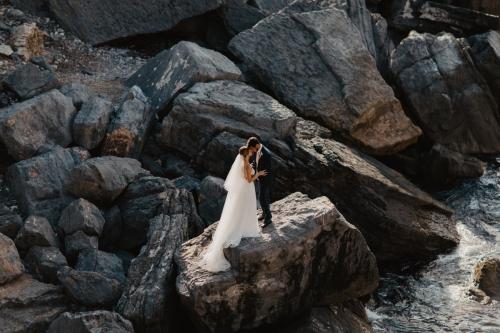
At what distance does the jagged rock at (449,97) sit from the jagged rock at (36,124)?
14557mm

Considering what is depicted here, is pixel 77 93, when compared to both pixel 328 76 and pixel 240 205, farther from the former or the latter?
pixel 240 205

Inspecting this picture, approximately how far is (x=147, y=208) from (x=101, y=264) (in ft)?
9.19

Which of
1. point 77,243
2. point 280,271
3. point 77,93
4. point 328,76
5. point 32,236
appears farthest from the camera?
point 328,76

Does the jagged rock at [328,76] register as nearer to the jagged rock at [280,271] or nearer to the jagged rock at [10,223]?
the jagged rock at [280,271]

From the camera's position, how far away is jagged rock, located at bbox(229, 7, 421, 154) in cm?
2458

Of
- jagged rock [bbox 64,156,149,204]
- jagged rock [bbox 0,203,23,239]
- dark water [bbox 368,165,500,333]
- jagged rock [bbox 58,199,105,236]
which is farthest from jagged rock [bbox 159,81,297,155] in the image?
jagged rock [bbox 0,203,23,239]

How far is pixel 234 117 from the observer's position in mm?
22297

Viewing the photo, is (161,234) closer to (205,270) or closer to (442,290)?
(205,270)

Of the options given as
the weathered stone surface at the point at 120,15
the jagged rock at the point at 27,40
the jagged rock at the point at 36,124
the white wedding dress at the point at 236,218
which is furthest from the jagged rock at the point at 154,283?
the weathered stone surface at the point at 120,15

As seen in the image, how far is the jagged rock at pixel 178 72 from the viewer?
23.4 m

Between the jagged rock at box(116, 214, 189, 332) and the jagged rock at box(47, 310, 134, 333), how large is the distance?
23.0 inches

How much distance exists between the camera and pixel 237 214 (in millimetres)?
14461

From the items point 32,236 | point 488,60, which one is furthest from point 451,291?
point 488,60

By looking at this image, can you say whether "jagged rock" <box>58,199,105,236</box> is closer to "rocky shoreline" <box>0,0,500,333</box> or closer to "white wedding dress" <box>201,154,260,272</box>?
"rocky shoreline" <box>0,0,500,333</box>
